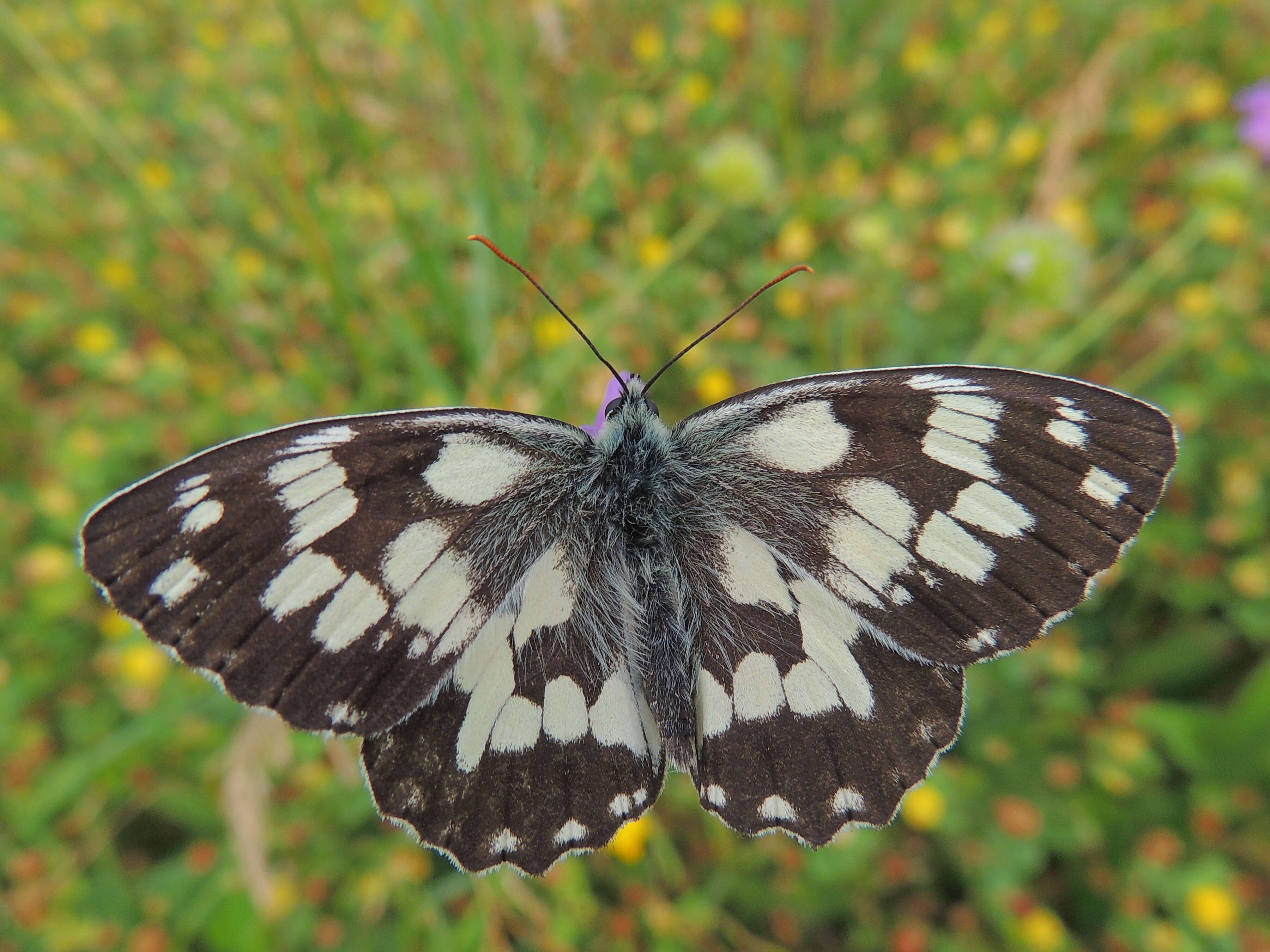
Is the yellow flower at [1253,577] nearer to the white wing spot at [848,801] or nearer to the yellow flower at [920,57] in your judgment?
the white wing spot at [848,801]

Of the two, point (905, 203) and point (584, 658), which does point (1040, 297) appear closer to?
point (905, 203)

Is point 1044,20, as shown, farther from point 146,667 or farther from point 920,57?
point 146,667

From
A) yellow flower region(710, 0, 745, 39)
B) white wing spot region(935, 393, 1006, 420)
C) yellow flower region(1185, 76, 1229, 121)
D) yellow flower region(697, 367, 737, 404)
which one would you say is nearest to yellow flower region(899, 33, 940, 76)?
yellow flower region(710, 0, 745, 39)

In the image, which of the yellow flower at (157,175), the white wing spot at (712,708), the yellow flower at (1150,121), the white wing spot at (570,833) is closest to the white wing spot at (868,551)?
the white wing spot at (712,708)

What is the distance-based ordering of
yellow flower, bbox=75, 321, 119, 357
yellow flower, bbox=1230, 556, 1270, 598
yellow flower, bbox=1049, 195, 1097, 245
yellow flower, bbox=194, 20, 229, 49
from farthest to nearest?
yellow flower, bbox=194, 20, 229, 49, yellow flower, bbox=75, 321, 119, 357, yellow flower, bbox=1049, 195, 1097, 245, yellow flower, bbox=1230, 556, 1270, 598

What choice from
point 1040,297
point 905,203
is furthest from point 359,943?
point 905,203

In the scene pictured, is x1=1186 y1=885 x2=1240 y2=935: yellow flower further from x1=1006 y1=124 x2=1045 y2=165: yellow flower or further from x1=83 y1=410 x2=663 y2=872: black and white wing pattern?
x1=1006 y1=124 x2=1045 y2=165: yellow flower
